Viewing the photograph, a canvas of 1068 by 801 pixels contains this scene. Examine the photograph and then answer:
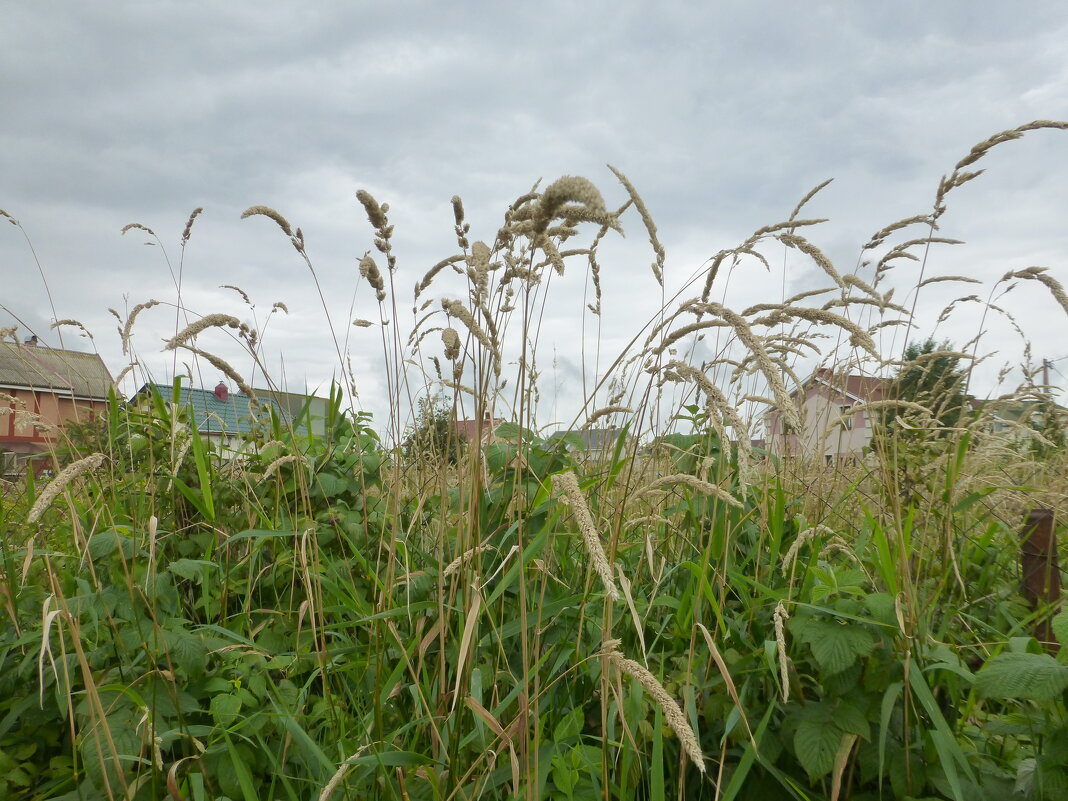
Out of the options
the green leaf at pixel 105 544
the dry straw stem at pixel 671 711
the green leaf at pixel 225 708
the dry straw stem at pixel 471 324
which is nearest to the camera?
the dry straw stem at pixel 671 711

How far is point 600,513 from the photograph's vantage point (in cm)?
218

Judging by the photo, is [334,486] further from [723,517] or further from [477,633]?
[723,517]

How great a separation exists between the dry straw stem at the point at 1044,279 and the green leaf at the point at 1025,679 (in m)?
1.37

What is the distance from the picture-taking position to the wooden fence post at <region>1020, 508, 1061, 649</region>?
224 cm

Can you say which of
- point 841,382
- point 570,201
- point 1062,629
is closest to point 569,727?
point 1062,629

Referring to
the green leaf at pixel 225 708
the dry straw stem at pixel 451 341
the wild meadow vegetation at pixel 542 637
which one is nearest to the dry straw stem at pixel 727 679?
the wild meadow vegetation at pixel 542 637

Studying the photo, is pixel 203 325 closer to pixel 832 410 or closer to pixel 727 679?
pixel 727 679

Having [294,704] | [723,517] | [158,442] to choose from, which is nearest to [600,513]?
[723,517]

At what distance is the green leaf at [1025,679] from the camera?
1402 millimetres

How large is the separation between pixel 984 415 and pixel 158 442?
3442mm

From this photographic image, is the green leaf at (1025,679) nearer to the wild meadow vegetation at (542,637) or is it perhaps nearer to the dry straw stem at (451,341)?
the wild meadow vegetation at (542,637)

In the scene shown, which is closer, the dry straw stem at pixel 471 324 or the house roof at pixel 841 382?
the dry straw stem at pixel 471 324

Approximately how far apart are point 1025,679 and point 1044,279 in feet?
5.48

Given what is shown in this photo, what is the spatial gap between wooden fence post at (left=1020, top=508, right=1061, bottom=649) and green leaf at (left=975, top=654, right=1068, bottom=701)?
90 cm
